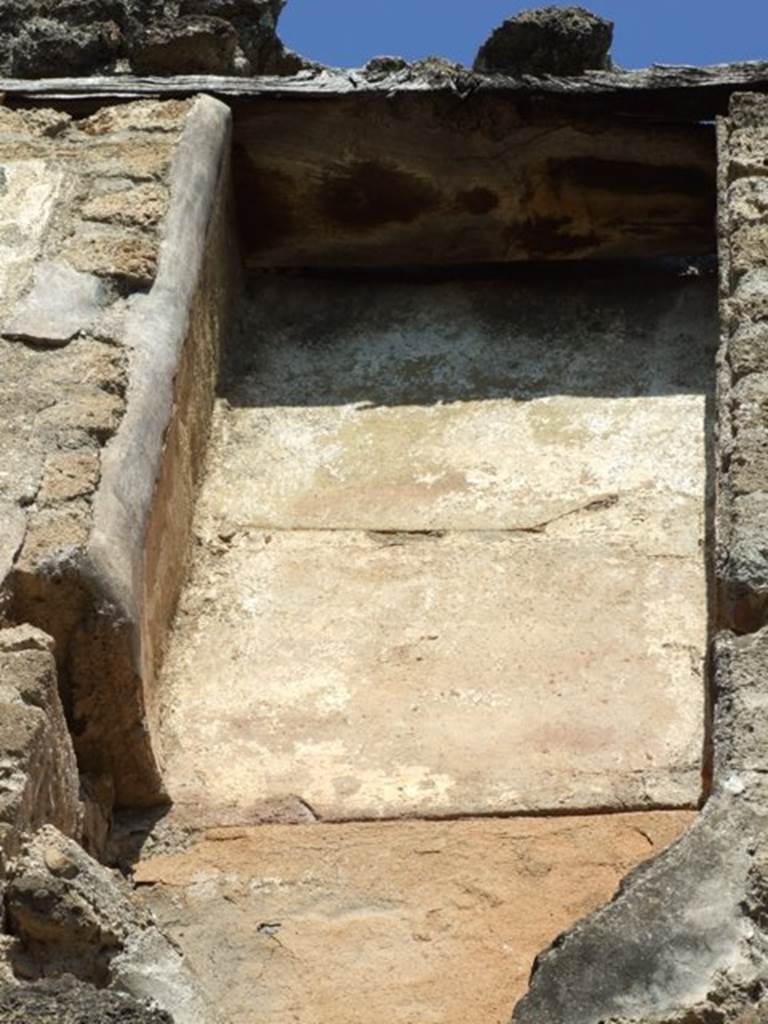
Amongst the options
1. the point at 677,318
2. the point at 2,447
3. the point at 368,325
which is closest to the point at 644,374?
the point at 677,318

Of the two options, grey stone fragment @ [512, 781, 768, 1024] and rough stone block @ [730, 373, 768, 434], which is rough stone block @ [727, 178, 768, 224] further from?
grey stone fragment @ [512, 781, 768, 1024]

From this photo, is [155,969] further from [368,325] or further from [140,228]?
[368,325]

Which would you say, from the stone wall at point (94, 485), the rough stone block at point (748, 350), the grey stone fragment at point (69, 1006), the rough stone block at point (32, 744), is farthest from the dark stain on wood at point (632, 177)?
the grey stone fragment at point (69, 1006)

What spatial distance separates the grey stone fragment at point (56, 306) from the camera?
4.52 m

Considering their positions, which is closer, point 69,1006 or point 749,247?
point 69,1006

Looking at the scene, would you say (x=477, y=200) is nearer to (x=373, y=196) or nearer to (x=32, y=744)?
(x=373, y=196)

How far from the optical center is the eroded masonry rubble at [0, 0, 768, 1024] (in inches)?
132

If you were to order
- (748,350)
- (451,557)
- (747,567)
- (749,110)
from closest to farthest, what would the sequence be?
1. (747,567)
2. (748,350)
3. (451,557)
4. (749,110)

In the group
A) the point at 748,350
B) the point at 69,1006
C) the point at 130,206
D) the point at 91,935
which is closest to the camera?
the point at 69,1006

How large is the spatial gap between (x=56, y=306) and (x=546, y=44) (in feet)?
4.14

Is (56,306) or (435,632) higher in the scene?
(56,306)

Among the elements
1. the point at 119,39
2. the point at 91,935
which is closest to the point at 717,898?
the point at 91,935

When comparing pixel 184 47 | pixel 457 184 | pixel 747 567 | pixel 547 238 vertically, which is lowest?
pixel 747 567

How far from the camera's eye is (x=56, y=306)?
15.1ft
